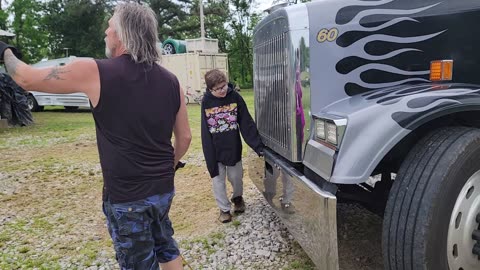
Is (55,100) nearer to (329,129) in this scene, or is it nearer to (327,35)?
(327,35)

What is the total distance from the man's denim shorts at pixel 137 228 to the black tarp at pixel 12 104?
11.6 meters

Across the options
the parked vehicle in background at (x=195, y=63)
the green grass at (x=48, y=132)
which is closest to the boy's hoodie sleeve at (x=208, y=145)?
the green grass at (x=48, y=132)

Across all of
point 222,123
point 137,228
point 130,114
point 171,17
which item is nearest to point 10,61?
point 130,114

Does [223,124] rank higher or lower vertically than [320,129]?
lower

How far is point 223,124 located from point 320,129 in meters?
1.55

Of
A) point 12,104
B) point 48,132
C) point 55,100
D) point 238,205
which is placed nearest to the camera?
point 238,205

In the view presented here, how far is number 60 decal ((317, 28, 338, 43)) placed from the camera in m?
2.65

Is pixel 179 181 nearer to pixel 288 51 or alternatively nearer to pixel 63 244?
pixel 63 244

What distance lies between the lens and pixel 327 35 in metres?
2.65

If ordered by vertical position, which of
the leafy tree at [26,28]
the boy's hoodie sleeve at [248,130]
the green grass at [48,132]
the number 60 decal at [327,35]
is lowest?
the green grass at [48,132]

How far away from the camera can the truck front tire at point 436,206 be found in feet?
6.94

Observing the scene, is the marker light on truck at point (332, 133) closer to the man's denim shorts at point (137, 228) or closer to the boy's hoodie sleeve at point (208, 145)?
the man's denim shorts at point (137, 228)

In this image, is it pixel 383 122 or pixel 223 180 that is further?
pixel 223 180

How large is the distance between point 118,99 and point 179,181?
3.84m
